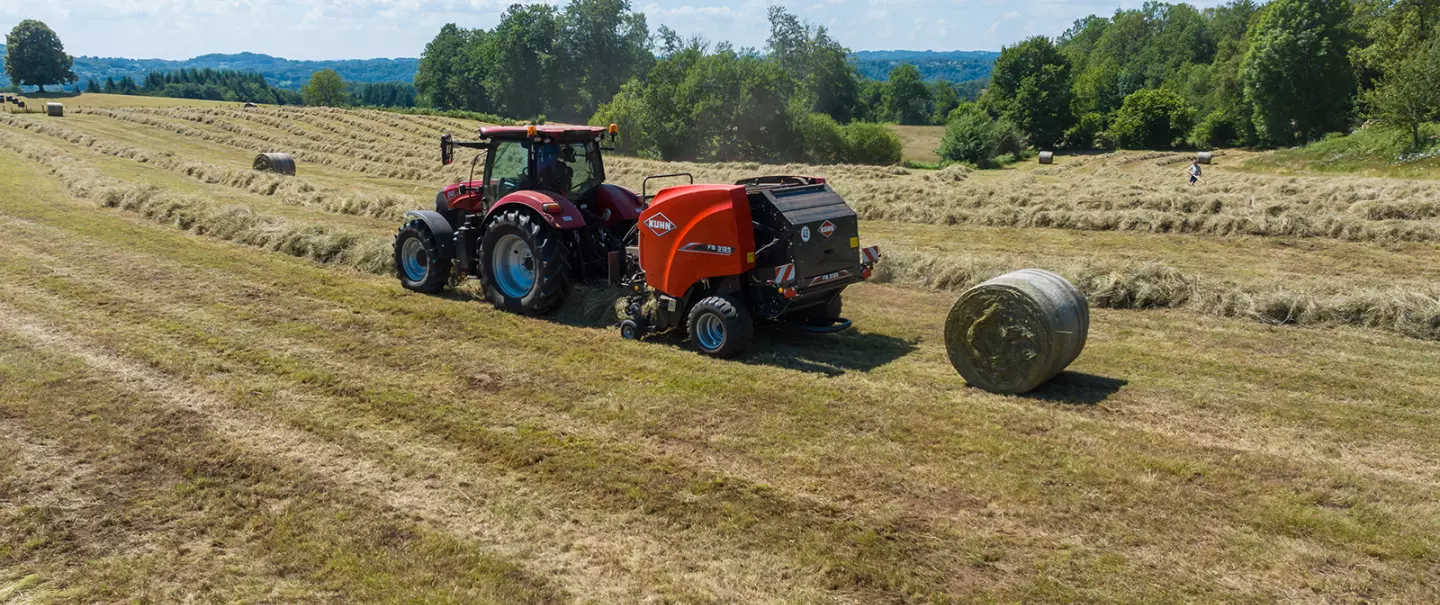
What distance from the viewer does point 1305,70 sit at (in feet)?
165

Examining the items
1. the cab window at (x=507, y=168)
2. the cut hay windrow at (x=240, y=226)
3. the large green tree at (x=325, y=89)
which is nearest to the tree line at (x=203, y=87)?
the large green tree at (x=325, y=89)

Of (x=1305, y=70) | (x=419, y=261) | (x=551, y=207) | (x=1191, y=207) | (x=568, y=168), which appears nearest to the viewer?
(x=551, y=207)

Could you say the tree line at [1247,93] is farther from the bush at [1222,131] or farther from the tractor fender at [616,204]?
the tractor fender at [616,204]

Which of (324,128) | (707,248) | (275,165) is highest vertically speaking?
(324,128)

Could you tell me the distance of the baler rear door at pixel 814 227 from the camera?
8531 millimetres

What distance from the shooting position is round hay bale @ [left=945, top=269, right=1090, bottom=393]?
7.44m

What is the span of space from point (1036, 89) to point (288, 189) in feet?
156

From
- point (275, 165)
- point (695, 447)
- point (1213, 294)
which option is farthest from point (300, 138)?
point (695, 447)

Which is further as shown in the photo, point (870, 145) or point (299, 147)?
point (870, 145)

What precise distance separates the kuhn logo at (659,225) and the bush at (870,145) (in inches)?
1683

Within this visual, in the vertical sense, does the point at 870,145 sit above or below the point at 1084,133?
below

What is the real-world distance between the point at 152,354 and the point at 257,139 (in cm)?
3634

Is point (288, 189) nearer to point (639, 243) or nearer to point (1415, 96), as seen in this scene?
point (639, 243)

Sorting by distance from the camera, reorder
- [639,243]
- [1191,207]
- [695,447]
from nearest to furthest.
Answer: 1. [695,447]
2. [639,243]
3. [1191,207]
